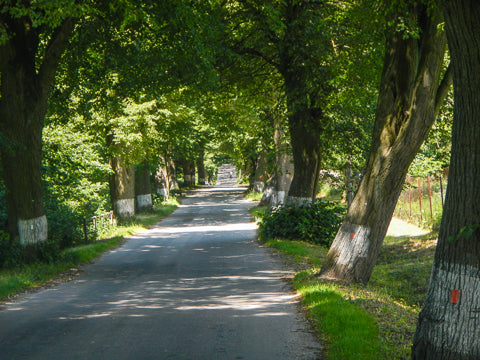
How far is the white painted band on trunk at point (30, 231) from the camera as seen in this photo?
49.9 feet

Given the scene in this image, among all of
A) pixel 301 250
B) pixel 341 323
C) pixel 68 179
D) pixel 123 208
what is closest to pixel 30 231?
pixel 301 250

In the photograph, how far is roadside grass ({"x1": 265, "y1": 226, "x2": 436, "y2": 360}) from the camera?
23.0ft

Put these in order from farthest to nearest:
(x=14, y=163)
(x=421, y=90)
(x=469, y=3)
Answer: (x=14, y=163) < (x=421, y=90) < (x=469, y=3)

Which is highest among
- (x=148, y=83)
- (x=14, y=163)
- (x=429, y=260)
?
(x=148, y=83)

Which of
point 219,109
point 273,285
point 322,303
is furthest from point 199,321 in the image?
point 219,109

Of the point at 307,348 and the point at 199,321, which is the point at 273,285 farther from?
the point at 307,348

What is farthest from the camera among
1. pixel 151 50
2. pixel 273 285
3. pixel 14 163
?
pixel 151 50

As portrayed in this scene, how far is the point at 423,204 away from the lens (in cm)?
2573

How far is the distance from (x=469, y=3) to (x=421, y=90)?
585 cm

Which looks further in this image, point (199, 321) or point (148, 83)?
point (148, 83)

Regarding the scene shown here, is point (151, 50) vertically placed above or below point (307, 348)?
above

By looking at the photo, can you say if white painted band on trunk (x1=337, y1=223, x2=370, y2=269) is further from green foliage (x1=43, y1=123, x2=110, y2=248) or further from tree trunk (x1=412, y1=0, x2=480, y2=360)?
green foliage (x1=43, y1=123, x2=110, y2=248)

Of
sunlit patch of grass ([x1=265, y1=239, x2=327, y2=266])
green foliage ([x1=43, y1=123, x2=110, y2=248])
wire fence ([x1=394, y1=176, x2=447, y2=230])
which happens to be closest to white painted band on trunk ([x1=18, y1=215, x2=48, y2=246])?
green foliage ([x1=43, y1=123, x2=110, y2=248])

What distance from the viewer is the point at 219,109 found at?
2931cm
